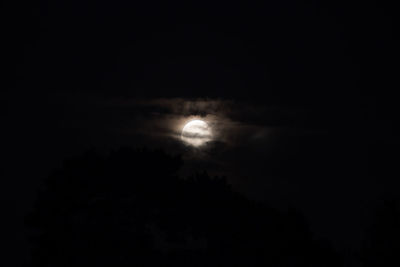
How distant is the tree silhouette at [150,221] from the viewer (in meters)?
26.6

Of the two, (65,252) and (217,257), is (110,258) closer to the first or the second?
(65,252)

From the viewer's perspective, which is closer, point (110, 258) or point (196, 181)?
point (110, 258)

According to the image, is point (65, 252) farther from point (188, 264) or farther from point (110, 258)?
point (188, 264)

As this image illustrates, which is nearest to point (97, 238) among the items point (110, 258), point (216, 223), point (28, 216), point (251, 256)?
point (110, 258)

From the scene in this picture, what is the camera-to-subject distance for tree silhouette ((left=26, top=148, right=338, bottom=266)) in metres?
26.6

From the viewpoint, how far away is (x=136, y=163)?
3030cm

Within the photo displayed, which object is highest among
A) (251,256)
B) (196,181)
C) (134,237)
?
(196,181)

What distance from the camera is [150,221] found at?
93.8 feet

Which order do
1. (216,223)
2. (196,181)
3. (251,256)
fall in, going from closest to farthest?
(251,256), (216,223), (196,181)

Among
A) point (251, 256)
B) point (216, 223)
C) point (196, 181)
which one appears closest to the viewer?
point (251, 256)

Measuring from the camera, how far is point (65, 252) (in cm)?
2741

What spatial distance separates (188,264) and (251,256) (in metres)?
3.37

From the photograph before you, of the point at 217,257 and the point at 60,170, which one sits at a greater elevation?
the point at 60,170

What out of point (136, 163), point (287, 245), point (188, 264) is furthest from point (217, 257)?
point (136, 163)
